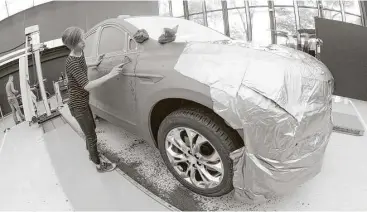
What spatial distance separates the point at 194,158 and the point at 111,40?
4.74ft

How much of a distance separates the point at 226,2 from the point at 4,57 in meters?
3.00

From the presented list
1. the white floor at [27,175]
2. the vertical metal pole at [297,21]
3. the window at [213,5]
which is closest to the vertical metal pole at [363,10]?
the vertical metal pole at [297,21]

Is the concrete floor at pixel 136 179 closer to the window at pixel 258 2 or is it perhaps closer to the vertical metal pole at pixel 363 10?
the vertical metal pole at pixel 363 10

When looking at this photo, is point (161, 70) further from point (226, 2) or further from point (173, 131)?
point (226, 2)

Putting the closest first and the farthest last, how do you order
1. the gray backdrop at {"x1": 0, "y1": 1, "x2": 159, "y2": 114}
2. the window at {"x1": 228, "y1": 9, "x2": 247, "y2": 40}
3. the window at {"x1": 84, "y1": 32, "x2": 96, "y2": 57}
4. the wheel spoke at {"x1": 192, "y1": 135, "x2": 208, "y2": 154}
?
the wheel spoke at {"x1": 192, "y1": 135, "x2": 208, "y2": 154} → the window at {"x1": 84, "y1": 32, "x2": 96, "y2": 57} → the gray backdrop at {"x1": 0, "y1": 1, "x2": 159, "y2": 114} → the window at {"x1": 228, "y1": 9, "x2": 247, "y2": 40}

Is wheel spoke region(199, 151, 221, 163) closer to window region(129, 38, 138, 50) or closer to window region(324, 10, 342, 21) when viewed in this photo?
window region(129, 38, 138, 50)

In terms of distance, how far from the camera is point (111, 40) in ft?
9.05

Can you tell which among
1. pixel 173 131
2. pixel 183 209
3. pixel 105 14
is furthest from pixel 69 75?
pixel 105 14

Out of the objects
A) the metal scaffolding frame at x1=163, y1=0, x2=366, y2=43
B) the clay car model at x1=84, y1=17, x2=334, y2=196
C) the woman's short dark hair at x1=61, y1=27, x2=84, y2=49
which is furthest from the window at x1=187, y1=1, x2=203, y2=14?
the woman's short dark hair at x1=61, y1=27, x2=84, y2=49

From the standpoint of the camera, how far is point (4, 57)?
329 cm

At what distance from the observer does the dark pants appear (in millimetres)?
2418

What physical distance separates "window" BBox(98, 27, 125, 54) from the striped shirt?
1.40ft

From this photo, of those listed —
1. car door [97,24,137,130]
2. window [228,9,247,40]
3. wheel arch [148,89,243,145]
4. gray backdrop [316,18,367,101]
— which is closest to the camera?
wheel arch [148,89,243,145]

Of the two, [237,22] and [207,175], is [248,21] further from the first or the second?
[207,175]
